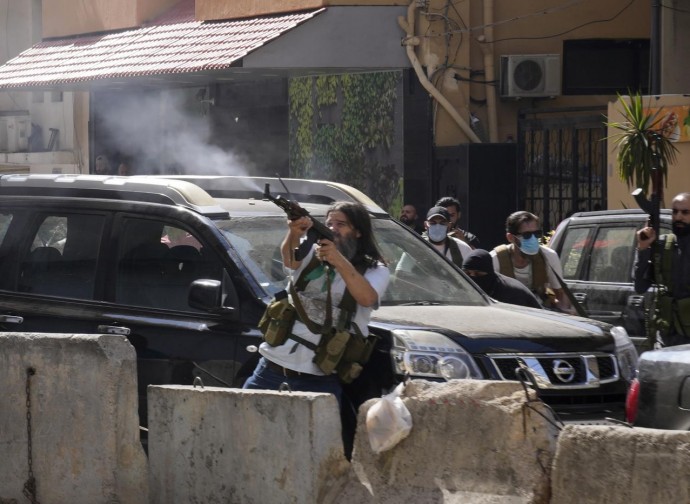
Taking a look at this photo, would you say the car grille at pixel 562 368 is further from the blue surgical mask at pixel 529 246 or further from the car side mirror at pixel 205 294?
the blue surgical mask at pixel 529 246

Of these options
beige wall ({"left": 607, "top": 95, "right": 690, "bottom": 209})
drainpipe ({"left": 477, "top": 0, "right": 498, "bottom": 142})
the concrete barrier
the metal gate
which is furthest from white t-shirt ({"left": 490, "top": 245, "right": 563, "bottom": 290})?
drainpipe ({"left": 477, "top": 0, "right": 498, "bottom": 142})

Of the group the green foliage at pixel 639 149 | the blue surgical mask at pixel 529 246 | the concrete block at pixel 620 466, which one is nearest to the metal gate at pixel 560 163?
the green foliage at pixel 639 149

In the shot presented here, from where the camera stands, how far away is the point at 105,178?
8.48m

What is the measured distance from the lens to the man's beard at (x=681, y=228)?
912 centimetres

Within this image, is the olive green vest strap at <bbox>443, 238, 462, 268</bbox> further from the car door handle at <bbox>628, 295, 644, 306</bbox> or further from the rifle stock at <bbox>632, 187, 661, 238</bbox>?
the rifle stock at <bbox>632, 187, 661, 238</bbox>

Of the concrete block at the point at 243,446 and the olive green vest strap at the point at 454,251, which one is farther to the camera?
the olive green vest strap at the point at 454,251

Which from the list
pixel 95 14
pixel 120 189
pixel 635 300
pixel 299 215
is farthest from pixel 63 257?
pixel 95 14

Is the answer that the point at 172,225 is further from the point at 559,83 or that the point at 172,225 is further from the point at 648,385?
the point at 559,83

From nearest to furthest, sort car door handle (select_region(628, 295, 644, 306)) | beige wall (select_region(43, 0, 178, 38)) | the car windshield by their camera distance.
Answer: the car windshield → car door handle (select_region(628, 295, 644, 306)) → beige wall (select_region(43, 0, 178, 38))

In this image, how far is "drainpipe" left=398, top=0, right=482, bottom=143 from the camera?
726 inches

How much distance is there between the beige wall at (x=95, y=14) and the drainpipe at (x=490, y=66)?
7437 millimetres

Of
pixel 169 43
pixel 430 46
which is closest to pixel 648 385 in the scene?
pixel 430 46

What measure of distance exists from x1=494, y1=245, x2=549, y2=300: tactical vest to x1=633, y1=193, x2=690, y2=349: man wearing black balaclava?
952 mm

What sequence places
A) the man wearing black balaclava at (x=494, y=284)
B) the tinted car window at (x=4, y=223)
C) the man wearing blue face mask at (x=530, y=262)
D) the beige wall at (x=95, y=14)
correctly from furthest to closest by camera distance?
the beige wall at (x=95, y=14), the man wearing blue face mask at (x=530, y=262), the man wearing black balaclava at (x=494, y=284), the tinted car window at (x=4, y=223)
